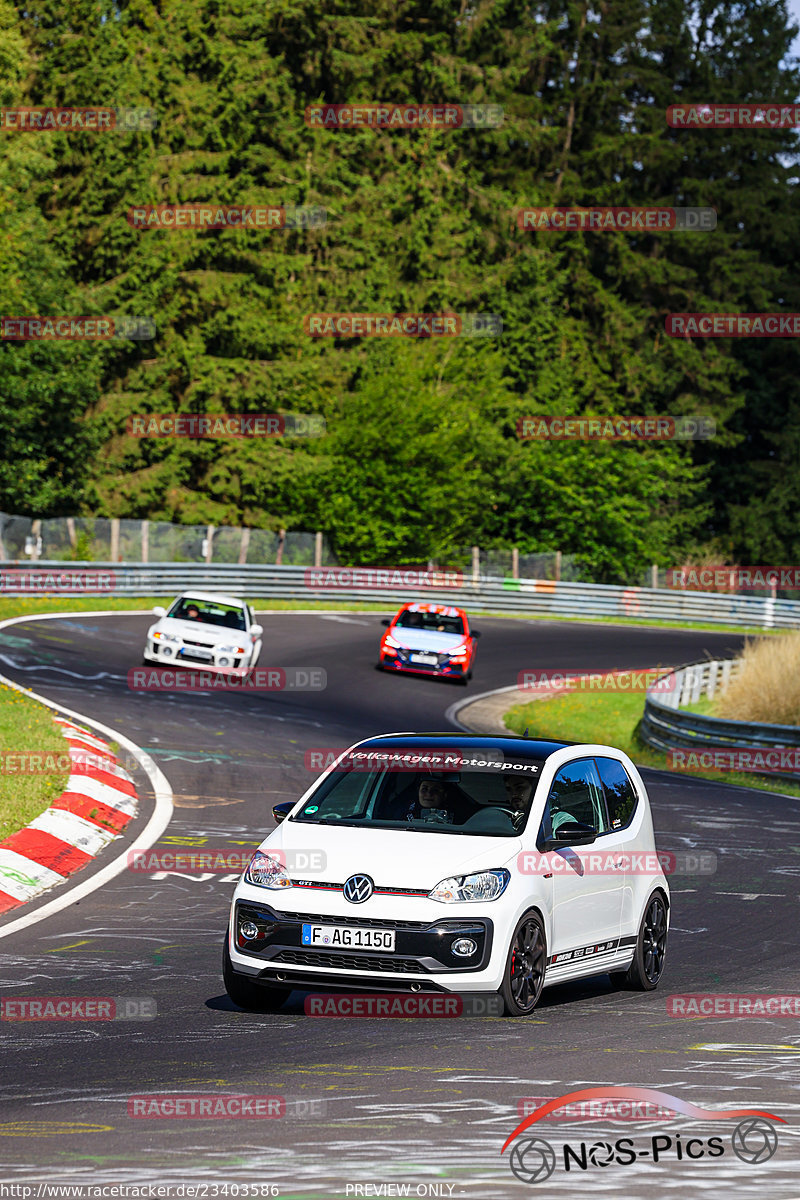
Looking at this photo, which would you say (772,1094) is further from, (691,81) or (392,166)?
(691,81)

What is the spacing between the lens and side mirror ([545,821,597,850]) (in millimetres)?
8523

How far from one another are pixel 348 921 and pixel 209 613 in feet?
66.4

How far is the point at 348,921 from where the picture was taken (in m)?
7.92

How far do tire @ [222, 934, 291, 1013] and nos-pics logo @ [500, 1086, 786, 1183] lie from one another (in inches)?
96.7

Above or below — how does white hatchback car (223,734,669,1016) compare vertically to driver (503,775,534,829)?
below

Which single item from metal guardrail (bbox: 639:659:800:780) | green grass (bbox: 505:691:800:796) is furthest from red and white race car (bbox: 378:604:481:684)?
metal guardrail (bbox: 639:659:800:780)

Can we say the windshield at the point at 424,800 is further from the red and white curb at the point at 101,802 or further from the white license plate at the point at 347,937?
the red and white curb at the point at 101,802

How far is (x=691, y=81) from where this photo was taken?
8244 centimetres

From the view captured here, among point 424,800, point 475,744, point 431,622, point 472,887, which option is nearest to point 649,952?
point 475,744

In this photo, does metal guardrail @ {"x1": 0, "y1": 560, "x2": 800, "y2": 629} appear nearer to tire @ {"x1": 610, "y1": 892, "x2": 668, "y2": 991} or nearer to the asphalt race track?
the asphalt race track

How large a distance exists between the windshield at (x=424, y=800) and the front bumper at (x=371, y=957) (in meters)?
0.82

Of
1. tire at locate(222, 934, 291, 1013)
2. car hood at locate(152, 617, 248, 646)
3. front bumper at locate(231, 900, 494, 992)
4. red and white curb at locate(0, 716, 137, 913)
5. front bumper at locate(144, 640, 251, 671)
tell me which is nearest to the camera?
front bumper at locate(231, 900, 494, 992)

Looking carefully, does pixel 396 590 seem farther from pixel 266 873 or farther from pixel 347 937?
pixel 347 937

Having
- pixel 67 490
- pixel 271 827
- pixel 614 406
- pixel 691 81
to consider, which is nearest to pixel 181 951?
pixel 271 827
